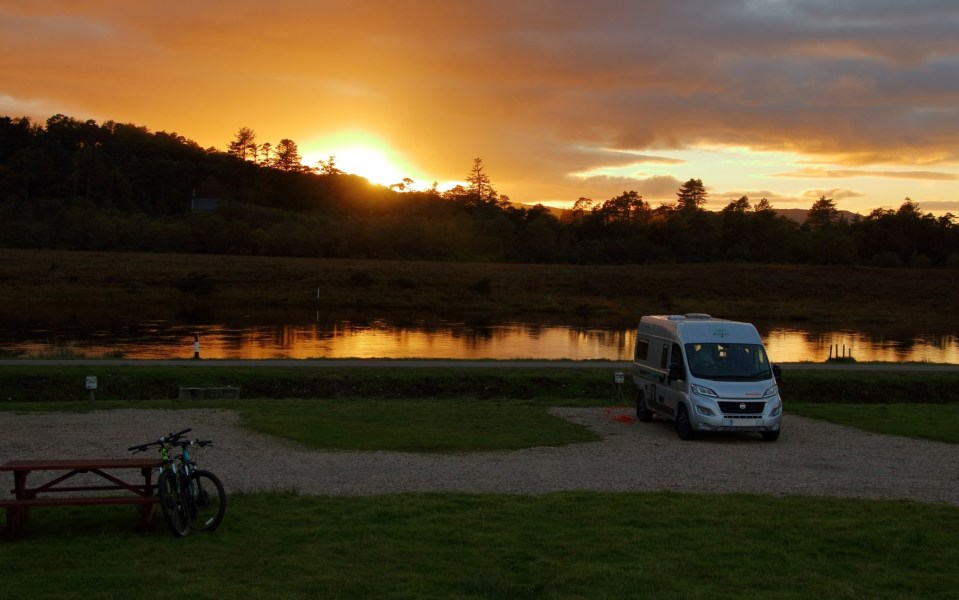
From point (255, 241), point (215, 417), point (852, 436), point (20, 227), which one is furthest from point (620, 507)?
point (20, 227)

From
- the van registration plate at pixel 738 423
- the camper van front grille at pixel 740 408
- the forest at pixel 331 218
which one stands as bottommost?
the van registration plate at pixel 738 423

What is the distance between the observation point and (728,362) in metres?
17.9

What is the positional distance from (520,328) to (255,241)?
5657cm

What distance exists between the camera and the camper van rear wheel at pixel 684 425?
17.2m

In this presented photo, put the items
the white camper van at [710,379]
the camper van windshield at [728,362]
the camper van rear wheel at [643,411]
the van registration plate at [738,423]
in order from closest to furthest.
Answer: the van registration plate at [738,423]
the white camper van at [710,379]
the camper van windshield at [728,362]
the camper van rear wheel at [643,411]

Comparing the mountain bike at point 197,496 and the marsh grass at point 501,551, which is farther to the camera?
the mountain bike at point 197,496

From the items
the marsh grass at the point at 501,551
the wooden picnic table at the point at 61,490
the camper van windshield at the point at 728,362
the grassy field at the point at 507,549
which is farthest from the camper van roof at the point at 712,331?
the wooden picnic table at the point at 61,490

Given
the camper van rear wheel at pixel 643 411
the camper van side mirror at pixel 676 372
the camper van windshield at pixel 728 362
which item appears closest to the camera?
the camper van windshield at pixel 728 362

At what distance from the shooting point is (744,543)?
9.05m

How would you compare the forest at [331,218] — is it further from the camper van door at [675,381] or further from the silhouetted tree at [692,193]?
the camper van door at [675,381]

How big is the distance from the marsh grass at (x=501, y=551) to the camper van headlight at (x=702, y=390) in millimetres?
Result: 6149

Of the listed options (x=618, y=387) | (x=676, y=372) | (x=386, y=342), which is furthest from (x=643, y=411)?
(x=386, y=342)

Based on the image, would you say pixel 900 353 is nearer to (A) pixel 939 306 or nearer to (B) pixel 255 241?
(A) pixel 939 306

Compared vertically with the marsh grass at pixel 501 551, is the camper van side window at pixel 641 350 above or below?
above
